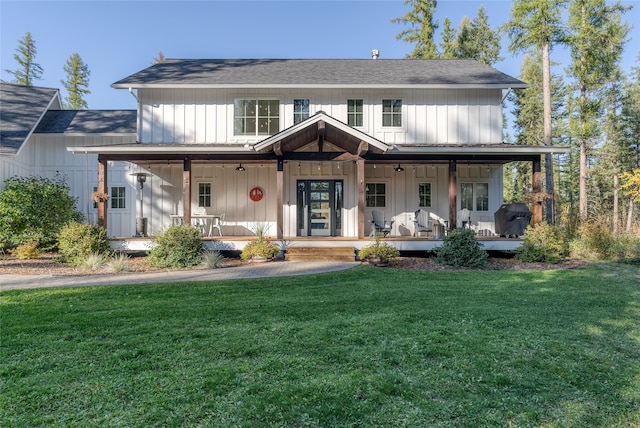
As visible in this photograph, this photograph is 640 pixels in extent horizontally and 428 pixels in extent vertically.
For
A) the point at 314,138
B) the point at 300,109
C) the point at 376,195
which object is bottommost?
the point at 376,195

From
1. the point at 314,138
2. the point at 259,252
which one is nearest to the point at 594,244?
the point at 314,138

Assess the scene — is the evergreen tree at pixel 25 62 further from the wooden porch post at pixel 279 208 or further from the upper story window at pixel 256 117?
the wooden porch post at pixel 279 208

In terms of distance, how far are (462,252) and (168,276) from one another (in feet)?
24.9

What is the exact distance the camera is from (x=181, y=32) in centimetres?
1848

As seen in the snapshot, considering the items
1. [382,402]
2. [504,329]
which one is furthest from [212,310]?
[504,329]

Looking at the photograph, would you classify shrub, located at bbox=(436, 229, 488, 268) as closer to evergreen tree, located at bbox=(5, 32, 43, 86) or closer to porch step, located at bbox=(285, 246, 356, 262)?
porch step, located at bbox=(285, 246, 356, 262)

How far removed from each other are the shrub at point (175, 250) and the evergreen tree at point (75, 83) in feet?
102

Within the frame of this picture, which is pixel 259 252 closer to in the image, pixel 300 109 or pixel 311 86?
pixel 300 109

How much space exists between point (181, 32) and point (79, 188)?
937 cm

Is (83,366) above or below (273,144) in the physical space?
below

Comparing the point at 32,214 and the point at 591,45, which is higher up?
the point at 591,45

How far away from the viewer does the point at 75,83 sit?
109 feet

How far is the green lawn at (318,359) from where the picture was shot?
259cm

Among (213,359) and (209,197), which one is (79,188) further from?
(213,359)
